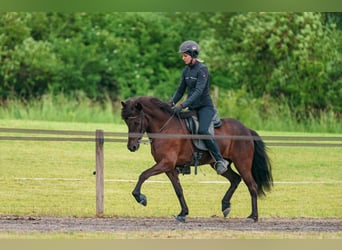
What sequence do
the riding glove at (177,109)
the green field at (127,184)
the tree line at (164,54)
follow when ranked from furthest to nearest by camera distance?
the tree line at (164,54), the green field at (127,184), the riding glove at (177,109)

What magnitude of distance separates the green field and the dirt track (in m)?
0.93

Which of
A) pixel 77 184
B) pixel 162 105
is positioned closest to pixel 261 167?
pixel 162 105

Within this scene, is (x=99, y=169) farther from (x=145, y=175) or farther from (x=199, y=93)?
(x=199, y=93)

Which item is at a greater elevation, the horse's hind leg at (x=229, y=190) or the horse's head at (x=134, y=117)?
the horse's head at (x=134, y=117)

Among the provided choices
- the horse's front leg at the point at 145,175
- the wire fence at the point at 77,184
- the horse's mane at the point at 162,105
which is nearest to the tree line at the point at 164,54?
the wire fence at the point at 77,184

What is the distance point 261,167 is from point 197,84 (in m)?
1.60

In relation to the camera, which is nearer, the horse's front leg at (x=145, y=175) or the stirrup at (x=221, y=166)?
the horse's front leg at (x=145, y=175)

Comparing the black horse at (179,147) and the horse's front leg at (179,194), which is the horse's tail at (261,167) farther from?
the horse's front leg at (179,194)

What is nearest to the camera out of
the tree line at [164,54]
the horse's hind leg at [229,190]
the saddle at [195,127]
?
the saddle at [195,127]

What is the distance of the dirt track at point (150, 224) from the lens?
12.3 meters

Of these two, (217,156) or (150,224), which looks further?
(217,156)

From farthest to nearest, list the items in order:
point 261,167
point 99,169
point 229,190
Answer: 1. point 261,167
2. point 229,190
3. point 99,169

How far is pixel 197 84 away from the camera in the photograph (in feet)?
43.9

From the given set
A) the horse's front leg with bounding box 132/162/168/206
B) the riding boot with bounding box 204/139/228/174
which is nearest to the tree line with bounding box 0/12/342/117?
the riding boot with bounding box 204/139/228/174
